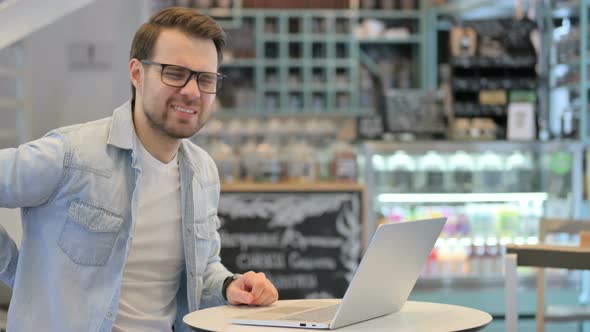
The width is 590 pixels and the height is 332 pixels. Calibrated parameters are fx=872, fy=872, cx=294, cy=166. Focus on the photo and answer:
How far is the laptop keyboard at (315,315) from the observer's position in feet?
6.30

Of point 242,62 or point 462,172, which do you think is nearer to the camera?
point 462,172

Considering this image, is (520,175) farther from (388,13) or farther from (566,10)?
(388,13)

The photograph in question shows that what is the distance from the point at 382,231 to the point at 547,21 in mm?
6191

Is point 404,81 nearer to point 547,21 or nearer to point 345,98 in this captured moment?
point 345,98

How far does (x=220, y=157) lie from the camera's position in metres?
5.52

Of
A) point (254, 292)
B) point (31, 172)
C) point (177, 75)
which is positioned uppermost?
point (177, 75)

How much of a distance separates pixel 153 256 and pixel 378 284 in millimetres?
709

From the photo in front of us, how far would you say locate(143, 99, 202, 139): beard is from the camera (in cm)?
225

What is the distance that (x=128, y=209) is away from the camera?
227 cm

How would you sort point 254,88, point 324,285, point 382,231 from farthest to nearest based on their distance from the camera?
point 254,88, point 324,285, point 382,231

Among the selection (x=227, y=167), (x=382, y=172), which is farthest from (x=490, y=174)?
(x=227, y=167)

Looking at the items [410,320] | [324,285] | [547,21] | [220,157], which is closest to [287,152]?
[220,157]

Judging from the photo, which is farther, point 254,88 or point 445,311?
point 254,88

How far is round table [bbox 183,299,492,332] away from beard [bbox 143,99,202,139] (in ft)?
1.53
